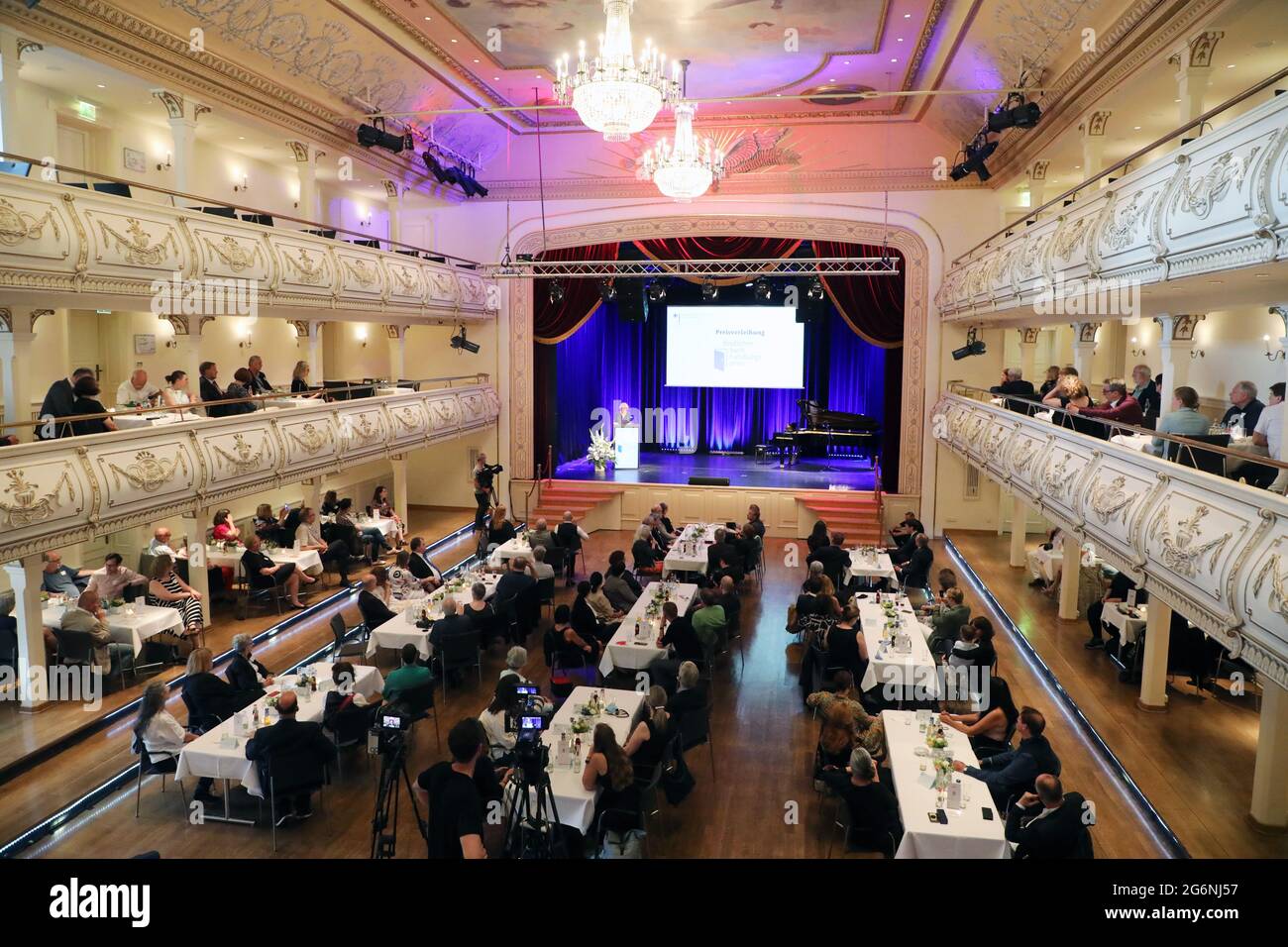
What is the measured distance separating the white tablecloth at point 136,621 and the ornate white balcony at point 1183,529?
10.5m

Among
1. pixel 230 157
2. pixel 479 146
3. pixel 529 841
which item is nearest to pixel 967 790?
pixel 529 841

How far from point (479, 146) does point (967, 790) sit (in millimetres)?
17260

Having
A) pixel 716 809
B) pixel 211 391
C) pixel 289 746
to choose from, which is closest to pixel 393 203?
pixel 211 391

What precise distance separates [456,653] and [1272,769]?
26.3ft

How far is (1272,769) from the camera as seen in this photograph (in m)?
7.38

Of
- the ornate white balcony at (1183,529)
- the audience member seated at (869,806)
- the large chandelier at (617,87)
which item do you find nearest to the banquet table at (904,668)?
the ornate white balcony at (1183,529)

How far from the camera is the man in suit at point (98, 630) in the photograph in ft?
32.7

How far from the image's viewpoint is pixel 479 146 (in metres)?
19.7

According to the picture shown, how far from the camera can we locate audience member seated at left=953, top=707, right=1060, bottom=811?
6.93 metres

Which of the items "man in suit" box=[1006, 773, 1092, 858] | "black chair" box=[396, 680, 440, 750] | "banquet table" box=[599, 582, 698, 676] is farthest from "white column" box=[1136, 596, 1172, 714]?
"black chair" box=[396, 680, 440, 750]

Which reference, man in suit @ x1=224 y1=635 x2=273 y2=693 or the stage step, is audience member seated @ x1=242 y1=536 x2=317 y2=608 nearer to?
man in suit @ x1=224 y1=635 x2=273 y2=693

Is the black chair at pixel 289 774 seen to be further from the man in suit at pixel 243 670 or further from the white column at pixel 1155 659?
the white column at pixel 1155 659
